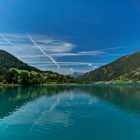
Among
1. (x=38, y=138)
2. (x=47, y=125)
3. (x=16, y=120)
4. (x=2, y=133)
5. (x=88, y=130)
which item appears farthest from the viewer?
(x=16, y=120)

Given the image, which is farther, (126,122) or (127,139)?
(126,122)

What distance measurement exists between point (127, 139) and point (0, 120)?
86.7 ft

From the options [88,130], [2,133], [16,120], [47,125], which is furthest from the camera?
[16,120]

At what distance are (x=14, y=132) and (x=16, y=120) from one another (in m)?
11.1

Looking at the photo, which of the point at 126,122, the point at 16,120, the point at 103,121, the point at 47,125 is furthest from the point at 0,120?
the point at 126,122

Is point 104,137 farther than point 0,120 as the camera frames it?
No

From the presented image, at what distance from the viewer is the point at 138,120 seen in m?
55.2

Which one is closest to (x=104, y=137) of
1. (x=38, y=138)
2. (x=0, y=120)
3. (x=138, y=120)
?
(x=38, y=138)

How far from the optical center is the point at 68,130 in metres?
43.5

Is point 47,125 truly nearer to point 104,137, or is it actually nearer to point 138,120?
point 104,137

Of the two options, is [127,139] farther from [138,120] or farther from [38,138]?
[138,120]

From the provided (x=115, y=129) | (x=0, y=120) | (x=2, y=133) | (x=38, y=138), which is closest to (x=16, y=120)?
(x=0, y=120)

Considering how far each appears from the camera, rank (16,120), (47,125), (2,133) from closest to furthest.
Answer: (2,133) → (47,125) → (16,120)

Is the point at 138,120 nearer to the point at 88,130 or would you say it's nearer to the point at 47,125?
the point at 88,130
